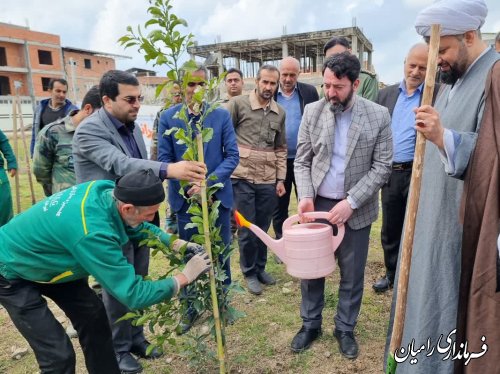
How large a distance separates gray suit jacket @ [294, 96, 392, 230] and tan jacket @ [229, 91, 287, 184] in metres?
1.11

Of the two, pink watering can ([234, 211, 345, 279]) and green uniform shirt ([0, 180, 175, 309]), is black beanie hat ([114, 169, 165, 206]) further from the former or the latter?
pink watering can ([234, 211, 345, 279])

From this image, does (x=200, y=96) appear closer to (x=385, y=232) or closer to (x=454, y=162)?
(x=454, y=162)

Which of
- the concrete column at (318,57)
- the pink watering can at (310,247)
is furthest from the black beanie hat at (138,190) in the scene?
the concrete column at (318,57)

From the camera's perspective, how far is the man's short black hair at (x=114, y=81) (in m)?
2.68

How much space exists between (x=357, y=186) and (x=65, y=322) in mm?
3085

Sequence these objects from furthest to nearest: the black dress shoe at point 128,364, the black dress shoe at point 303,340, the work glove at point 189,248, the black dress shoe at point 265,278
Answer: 1. the black dress shoe at point 265,278
2. the black dress shoe at point 303,340
3. the black dress shoe at point 128,364
4. the work glove at point 189,248

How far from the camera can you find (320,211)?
285 centimetres

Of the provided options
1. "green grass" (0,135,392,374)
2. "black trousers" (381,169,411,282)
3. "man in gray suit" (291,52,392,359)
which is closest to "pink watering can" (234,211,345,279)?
"man in gray suit" (291,52,392,359)

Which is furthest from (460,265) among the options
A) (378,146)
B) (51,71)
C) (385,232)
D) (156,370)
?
(51,71)

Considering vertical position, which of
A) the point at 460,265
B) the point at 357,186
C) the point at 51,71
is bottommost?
the point at 460,265

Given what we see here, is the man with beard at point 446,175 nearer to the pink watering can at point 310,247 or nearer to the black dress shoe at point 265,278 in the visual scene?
the pink watering can at point 310,247

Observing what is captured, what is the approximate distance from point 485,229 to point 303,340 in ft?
5.80

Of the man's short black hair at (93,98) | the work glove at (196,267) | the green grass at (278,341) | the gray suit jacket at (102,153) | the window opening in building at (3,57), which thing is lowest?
the green grass at (278,341)

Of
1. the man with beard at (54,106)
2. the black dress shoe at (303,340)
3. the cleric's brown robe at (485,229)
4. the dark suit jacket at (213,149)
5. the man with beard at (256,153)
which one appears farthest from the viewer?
the man with beard at (54,106)
